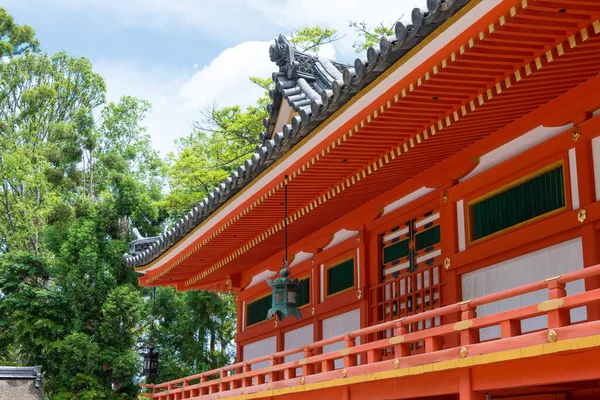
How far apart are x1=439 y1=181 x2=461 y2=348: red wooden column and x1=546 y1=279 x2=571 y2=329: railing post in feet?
10.5

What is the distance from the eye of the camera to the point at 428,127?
8320 millimetres

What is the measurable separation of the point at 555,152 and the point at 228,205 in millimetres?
5220

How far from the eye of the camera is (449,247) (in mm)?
9578

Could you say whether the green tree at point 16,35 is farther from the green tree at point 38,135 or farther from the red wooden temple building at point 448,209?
the red wooden temple building at point 448,209

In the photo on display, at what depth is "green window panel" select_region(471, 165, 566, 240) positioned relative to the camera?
8000 mm

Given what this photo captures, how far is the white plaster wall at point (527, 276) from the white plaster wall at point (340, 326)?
270 cm

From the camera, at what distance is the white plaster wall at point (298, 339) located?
13.3 m

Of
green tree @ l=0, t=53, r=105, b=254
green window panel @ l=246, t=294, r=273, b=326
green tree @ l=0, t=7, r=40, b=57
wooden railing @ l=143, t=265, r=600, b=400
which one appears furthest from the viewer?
green tree @ l=0, t=7, r=40, b=57

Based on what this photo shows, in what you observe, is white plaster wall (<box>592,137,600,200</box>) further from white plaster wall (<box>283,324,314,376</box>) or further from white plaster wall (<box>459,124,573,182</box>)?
white plaster wall (<box>283,324,314,376</box>)

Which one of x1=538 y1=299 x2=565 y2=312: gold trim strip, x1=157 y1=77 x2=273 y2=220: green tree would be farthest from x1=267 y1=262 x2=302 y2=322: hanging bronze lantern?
x1=157 y1=77 x2=273 y2=220: green tree

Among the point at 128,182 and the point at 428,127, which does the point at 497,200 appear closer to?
the point at 428,127

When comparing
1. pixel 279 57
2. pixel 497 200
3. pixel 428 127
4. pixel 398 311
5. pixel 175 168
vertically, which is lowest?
pixel 398 311

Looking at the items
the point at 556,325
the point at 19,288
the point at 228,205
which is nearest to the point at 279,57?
the point at 228,205

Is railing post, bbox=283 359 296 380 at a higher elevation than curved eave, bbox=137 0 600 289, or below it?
below
